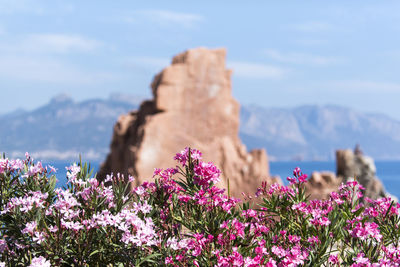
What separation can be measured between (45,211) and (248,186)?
2198 centimetres

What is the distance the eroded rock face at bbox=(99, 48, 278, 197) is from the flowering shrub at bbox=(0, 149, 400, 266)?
20.2 metres

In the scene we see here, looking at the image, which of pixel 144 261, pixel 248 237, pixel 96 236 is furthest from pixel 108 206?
pixel 248 237

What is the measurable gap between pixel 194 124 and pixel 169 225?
2237cm

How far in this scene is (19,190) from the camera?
167 inches

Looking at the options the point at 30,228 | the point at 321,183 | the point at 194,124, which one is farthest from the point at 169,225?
the point at 321,183

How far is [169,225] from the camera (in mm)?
4332

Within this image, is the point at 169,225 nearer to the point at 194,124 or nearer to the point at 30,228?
the point at 30,228

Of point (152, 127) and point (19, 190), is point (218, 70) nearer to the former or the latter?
point (152, 127)

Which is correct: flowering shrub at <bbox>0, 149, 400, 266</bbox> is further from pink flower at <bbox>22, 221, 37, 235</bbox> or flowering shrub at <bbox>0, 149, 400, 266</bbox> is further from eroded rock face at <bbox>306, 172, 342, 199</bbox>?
eroded rock face at <bbox>306, 172, 342, 199</bbox>

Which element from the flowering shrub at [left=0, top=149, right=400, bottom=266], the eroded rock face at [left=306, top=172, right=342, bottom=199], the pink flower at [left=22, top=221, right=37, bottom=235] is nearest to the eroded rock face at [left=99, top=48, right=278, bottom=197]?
the eroded rock face at [left=306, top=172, right=342, bottom=199]

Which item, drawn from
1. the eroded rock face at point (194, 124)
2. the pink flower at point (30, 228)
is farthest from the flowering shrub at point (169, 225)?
the eroded rock face at point (194, 124)

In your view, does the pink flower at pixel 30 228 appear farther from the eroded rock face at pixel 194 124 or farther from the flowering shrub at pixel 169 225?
the eroded rock face at pixel 194 124

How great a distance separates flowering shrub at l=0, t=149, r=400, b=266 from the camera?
367 centimetres

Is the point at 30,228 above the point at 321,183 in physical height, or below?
above
